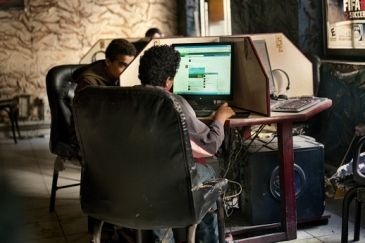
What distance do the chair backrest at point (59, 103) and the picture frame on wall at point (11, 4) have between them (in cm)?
331

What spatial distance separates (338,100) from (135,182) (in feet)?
8.52

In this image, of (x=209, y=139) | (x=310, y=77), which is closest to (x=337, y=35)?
(x=310, y=77)

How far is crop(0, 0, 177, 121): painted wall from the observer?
6793 mm

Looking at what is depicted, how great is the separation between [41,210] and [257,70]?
1.89 m

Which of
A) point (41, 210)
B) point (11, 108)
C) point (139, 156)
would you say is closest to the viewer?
point (139, 156)

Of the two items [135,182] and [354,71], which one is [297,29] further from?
[135,182]

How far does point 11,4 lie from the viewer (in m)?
6.73

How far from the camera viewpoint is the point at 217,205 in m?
2.48

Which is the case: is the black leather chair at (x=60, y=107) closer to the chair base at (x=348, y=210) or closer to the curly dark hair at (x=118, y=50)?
the curly dark hair at (x=118, y=50)

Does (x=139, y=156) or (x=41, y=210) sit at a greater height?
(x=139, y=156)

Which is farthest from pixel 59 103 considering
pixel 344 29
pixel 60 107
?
pixel 344 29

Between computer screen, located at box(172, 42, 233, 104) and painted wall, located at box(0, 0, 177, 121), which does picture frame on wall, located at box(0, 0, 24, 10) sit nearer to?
painted wall, located at box(0, 0, 177, 121)

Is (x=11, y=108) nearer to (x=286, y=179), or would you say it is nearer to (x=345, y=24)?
(x=345, y=24)

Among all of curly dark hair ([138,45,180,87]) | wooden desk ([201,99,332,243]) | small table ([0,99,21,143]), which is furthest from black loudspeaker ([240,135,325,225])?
small table ([0,99,21,143])
